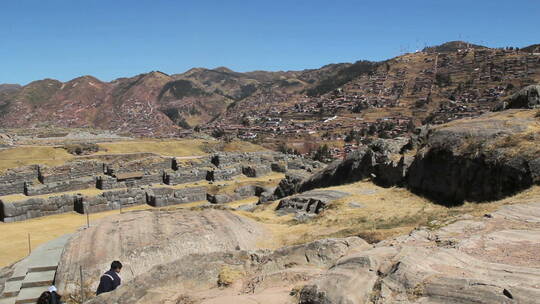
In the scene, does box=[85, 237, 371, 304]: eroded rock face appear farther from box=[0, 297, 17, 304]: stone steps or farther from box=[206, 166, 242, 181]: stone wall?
box=[206, 166, 242, 181]: stone wall

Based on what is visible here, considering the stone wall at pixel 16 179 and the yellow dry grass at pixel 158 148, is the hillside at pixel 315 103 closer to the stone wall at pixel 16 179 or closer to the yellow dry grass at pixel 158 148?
the yellow dry grass at pixel 158 148

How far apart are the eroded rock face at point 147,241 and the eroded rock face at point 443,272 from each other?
6007mm

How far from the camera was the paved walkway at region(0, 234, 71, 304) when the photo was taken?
1094cm

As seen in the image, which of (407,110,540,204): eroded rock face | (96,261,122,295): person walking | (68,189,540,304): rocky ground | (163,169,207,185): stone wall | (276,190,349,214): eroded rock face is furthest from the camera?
(163,169,207,185): stone wall

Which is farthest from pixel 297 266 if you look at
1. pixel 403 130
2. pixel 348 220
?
pixel 403 130

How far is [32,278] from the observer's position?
11719mm

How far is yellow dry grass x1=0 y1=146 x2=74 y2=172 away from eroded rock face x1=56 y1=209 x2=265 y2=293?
3054 cm

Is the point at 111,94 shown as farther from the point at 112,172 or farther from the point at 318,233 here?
the point at 318,233

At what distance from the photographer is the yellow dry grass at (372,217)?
1245 cm

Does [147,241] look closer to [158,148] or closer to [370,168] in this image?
[370,168]

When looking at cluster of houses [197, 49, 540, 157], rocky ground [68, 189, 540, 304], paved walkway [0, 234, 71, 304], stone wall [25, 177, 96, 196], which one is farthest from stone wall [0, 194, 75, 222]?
cluster of houses [197, 49, 540, 157]

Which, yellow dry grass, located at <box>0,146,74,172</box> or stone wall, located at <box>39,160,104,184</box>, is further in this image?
yellow dry grass, located at <box>0,146,74,172</box>

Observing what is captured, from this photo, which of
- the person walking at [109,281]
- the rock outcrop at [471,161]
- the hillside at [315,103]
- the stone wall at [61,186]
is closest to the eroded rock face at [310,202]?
the rock outcrop at [471,161]

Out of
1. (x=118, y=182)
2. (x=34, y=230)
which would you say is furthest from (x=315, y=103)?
(x=34, y=230)
